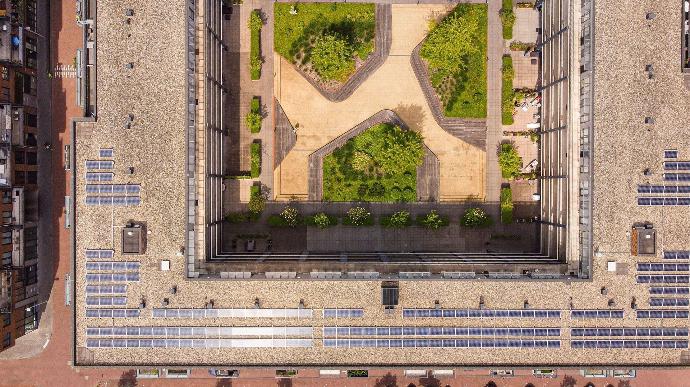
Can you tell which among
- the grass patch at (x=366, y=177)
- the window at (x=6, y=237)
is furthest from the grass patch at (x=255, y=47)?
the window at (x=6, y=237)

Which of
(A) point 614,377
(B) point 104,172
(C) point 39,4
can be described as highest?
(C) point 39,4

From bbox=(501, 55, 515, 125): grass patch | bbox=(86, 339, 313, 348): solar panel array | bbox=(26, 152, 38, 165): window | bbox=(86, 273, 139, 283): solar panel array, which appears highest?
bbox=(501, 55, 515, 125): grass patch

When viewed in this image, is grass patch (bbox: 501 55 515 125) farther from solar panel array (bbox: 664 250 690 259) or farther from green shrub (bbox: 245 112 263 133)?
green shrub (bbox: 245 112 263 133)

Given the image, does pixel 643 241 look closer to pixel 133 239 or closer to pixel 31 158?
pixel 133 239

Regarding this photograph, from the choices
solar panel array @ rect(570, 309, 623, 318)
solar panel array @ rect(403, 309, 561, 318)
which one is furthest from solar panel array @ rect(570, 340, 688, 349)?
solar panel array @ rect(403, 309, 561, 318)

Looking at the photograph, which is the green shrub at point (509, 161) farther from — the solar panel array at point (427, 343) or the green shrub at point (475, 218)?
the solar panel array at point (427, 343)

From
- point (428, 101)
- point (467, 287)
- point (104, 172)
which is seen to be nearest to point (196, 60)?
point (104, 172)

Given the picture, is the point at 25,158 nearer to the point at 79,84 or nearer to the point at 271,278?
the point at 79,84
